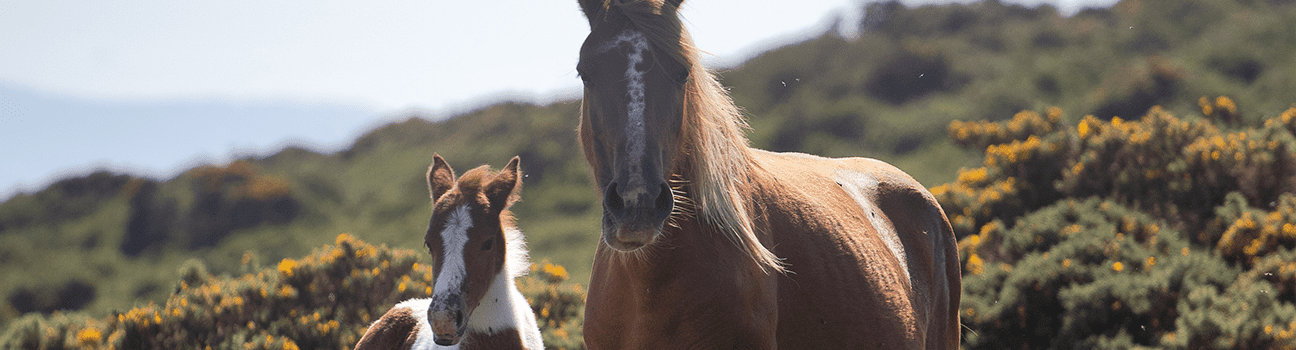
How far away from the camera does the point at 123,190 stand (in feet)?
75.0

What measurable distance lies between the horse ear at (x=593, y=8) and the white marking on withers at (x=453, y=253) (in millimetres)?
1196

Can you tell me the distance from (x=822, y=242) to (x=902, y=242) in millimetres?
780

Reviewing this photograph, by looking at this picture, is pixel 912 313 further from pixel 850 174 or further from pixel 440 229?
pixel 440 229

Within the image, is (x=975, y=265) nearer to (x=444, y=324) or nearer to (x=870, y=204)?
(x=870, y=204)

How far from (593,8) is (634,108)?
47 cm

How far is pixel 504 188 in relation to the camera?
3.26 m

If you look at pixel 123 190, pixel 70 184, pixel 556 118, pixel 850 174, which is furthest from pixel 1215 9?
pixel 70 184

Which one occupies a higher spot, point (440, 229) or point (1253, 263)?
point (440, 229)

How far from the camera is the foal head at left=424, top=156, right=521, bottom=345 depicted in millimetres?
2807

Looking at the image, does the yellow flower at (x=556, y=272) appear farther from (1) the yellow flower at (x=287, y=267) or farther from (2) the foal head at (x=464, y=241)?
(2) the foal head at (x=464, y=241)

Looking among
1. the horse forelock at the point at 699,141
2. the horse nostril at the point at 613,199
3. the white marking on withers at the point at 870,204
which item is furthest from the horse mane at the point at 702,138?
the white marking on withers at the point at 870,204

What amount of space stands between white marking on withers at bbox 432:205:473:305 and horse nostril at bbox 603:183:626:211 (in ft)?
4.37

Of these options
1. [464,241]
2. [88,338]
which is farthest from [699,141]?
[88,338]

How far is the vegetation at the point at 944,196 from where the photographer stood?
17.1 feet
